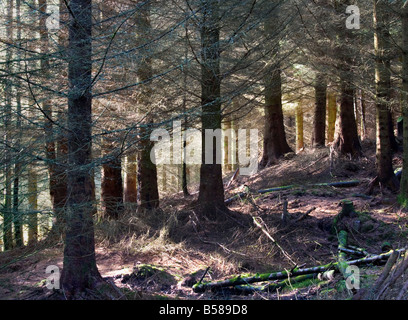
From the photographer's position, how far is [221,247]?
7.65 metres

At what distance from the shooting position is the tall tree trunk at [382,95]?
9305 millimetres

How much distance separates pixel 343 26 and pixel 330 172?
14.9 ft

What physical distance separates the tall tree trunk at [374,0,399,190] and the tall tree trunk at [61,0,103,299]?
7056 mm

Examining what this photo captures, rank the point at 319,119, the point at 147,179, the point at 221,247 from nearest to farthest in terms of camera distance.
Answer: the point at 221,247 < the point at 147,179 < the point at 319,119

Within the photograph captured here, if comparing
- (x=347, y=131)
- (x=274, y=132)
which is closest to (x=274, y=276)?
(x=347, y=131)

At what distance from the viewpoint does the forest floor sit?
5.72 meters

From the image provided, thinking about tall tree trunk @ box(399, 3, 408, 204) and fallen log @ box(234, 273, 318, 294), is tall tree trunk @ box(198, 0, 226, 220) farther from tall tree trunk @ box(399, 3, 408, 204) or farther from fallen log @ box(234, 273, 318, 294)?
tall tree trunk @ box(399, 3, 408, 204)

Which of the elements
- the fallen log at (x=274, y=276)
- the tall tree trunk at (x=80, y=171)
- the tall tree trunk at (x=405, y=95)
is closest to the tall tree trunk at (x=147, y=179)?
the fallen log at (x=274, y=276)

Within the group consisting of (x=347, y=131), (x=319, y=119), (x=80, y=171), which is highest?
(x=319, y=119)

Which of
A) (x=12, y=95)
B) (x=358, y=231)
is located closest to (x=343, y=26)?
(x=358, y=231)

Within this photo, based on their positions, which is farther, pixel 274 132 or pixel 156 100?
pixel 274 132

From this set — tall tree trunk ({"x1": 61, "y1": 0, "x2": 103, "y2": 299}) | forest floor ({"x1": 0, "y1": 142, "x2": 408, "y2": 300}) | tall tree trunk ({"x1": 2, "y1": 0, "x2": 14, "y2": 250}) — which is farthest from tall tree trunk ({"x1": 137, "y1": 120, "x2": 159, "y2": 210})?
tall tree trunk ({"x1": 2, "y1": 0, "x2": 14, "y2": 250})

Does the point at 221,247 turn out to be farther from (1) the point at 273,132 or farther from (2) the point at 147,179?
(1) the point at 273,132

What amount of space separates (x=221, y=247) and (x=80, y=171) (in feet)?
11.8
